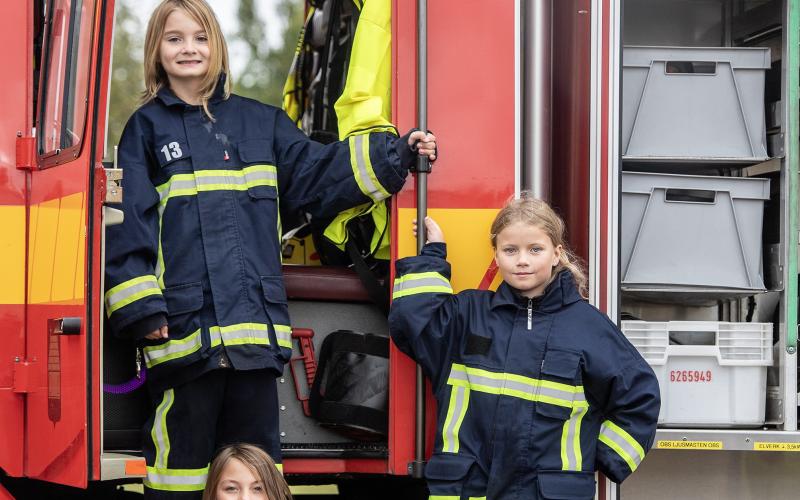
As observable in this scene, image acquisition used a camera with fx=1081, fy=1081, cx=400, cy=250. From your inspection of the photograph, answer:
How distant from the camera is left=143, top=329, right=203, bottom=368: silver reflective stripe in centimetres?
303

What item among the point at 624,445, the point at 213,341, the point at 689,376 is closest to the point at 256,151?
the point at 213,341

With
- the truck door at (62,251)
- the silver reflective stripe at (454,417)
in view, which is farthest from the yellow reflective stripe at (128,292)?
the silver reflective stripe at (454,417)

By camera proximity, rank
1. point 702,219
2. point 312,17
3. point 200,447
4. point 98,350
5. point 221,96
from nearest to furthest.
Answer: point 98,350, point 200,447, point 221,96, point 702,219, point 312,17

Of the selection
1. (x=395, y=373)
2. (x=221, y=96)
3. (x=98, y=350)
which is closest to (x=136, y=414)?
(x=98, y=350)

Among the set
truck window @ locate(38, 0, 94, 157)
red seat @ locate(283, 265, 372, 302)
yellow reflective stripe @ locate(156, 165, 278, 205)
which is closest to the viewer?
truck window @ locate(38, 0, 94, 157)

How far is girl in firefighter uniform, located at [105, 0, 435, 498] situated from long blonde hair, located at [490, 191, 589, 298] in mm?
285

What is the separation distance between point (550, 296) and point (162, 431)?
117 centimetres

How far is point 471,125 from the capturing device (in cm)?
319

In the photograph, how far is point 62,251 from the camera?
2922mm

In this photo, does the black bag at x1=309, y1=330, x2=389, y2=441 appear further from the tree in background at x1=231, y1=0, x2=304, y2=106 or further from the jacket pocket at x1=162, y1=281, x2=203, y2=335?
the tree in background at x1=231, y1=0, x2=304, y2=106

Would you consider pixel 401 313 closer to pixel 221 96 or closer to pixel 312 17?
pixel 221 96

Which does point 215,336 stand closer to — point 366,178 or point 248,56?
point 366,178

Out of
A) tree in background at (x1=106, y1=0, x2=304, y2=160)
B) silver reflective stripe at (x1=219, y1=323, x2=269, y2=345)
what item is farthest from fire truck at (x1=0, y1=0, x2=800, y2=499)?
tree in background at (x1=106, y1=0, x2=304, y2=160)

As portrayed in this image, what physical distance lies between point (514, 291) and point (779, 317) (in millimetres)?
961
